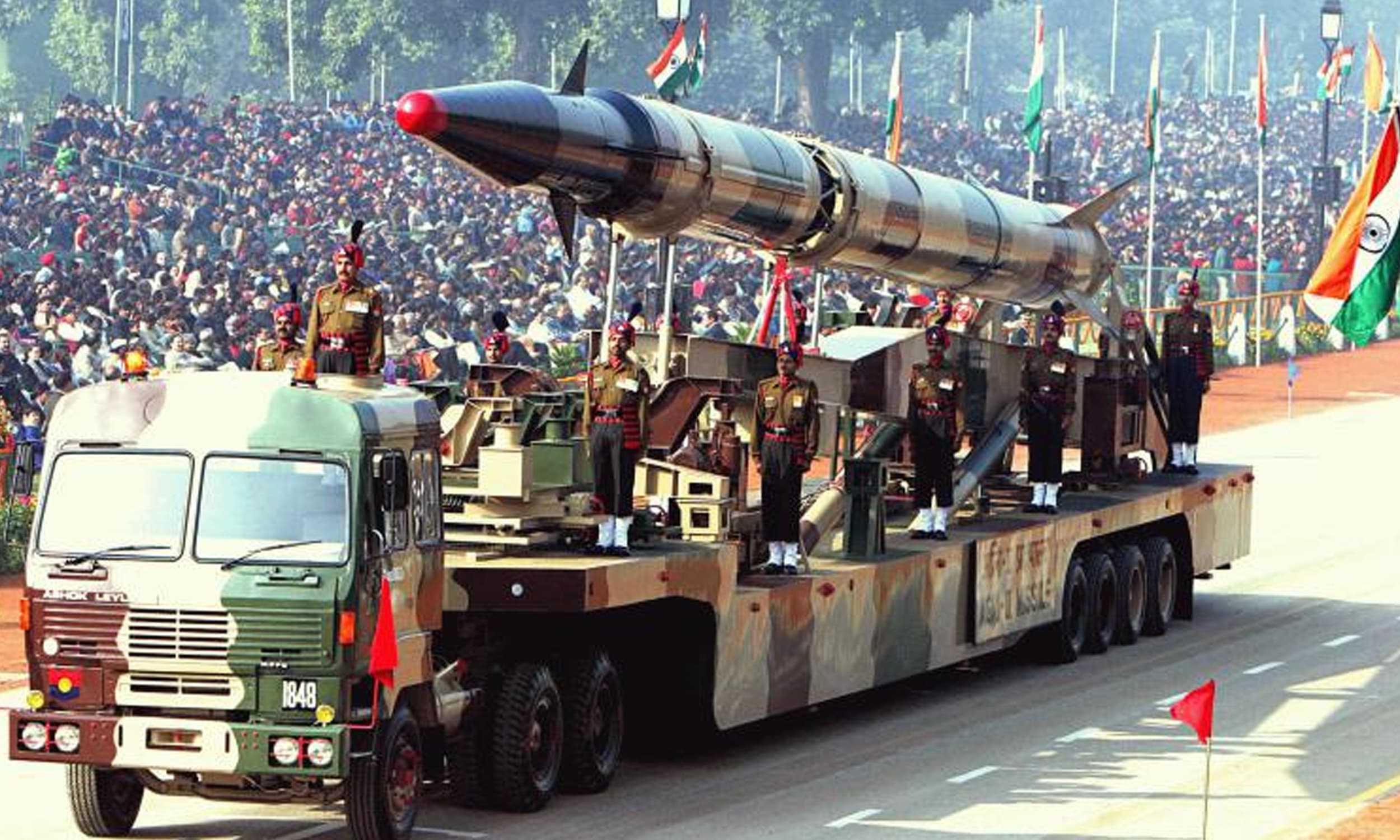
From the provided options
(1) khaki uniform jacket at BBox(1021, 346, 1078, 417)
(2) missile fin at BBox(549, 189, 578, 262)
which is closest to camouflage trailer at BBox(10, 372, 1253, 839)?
(2) missile fin at BBox(549, 189, 578, 262)

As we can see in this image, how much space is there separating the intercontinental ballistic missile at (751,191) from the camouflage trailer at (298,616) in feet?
5.50

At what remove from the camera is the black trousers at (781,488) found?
64.2ft

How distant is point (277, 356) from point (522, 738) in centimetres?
366

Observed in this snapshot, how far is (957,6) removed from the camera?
385 ft

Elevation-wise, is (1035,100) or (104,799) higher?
(1035,100)

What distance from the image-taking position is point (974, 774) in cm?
1852

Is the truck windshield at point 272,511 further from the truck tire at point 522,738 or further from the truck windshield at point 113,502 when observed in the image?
the truck tire at point 522,738

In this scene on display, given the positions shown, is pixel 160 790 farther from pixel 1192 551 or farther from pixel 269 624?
pixel 1192 551

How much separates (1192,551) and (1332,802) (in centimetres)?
914

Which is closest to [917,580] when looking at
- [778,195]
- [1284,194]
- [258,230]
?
[778,195]

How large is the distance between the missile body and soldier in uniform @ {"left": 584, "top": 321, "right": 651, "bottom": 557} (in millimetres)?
952

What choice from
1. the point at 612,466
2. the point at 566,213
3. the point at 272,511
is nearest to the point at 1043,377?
the point at 612,466

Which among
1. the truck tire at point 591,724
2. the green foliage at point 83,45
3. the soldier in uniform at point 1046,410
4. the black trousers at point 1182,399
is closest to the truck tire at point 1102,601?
the soldier in uniform at point 1046,410

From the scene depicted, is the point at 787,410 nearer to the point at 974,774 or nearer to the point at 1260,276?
the point at 974,774
